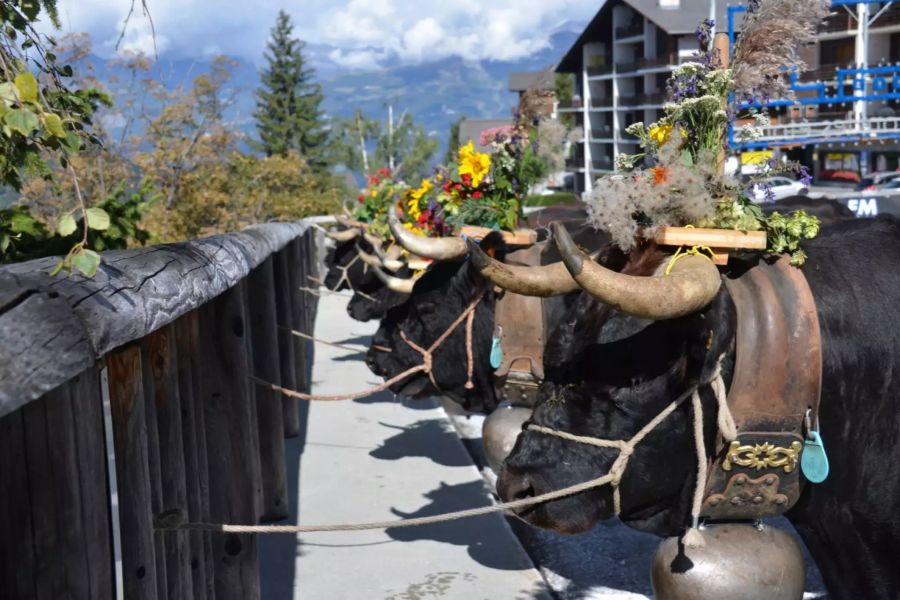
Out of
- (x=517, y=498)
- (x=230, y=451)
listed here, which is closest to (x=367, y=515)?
(x=230, y=451)

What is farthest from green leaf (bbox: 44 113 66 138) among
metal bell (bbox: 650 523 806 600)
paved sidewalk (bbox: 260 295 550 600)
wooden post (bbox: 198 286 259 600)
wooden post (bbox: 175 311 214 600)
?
paved sidewalk (bbox: 260 295 550 600)

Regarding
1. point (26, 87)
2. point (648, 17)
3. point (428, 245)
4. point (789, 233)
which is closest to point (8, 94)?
point (26, 87)

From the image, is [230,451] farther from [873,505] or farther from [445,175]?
[445,175]

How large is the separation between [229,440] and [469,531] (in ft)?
7.32

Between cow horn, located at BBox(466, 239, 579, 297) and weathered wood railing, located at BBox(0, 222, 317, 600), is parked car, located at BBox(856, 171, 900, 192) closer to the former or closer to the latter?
weathered wood railing, located at BBox(0, 222, 317, 600)

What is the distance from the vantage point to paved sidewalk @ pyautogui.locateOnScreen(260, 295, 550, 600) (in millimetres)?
5559

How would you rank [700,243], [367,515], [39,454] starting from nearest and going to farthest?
[39,454], [700,243], [367,515]

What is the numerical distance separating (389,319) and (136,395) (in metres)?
4.05

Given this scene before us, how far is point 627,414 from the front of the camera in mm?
3082

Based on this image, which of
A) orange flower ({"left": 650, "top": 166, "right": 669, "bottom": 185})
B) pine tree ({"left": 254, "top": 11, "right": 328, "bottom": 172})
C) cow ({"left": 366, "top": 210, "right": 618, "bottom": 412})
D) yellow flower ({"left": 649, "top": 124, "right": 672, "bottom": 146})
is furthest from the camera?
pine tree ({"left": 254, "top": 11, "right": 328, "bottom": 172})

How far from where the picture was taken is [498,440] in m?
5.86

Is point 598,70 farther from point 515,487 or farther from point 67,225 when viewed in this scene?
point 67,225

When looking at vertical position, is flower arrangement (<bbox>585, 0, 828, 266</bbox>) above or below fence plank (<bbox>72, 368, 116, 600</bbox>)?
above

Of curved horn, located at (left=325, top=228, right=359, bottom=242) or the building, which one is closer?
curved horn, located at (left=325, top=228, right=359, bottom=242)
